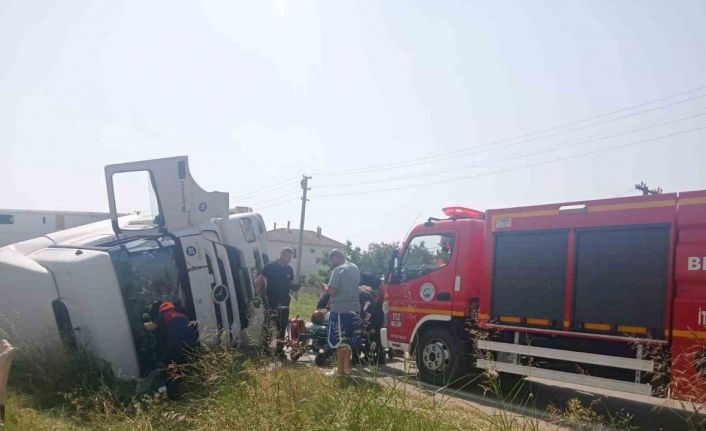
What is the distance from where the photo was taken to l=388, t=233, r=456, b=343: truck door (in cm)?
826

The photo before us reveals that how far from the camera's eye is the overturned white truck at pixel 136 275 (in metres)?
6.38

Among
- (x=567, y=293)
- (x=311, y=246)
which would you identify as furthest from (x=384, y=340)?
(x=311, y=246)

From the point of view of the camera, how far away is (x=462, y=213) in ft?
28.4

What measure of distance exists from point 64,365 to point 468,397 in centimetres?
452

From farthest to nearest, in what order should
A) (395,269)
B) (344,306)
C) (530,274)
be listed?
1. (395,269)
2. (344,306)
3. (530,274)

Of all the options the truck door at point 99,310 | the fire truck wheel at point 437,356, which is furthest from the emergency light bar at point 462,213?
the truck door at point 99,310

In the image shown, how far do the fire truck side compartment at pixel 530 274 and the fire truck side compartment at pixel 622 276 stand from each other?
0.79 feet

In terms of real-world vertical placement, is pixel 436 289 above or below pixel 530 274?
below

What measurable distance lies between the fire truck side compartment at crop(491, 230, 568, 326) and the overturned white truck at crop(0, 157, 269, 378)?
3.24m

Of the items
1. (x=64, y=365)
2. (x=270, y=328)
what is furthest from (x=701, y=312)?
(x=64, y=365)

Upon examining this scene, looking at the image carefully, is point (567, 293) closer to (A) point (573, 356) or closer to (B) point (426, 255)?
(A) point (573, 356)

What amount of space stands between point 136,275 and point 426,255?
163 inches

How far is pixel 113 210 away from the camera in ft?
25.0

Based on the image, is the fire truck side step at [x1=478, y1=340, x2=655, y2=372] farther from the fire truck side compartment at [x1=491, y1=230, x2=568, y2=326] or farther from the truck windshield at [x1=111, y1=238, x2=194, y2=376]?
the truck windshield at [x1=111, y1=238, x2=194, y2=376]
